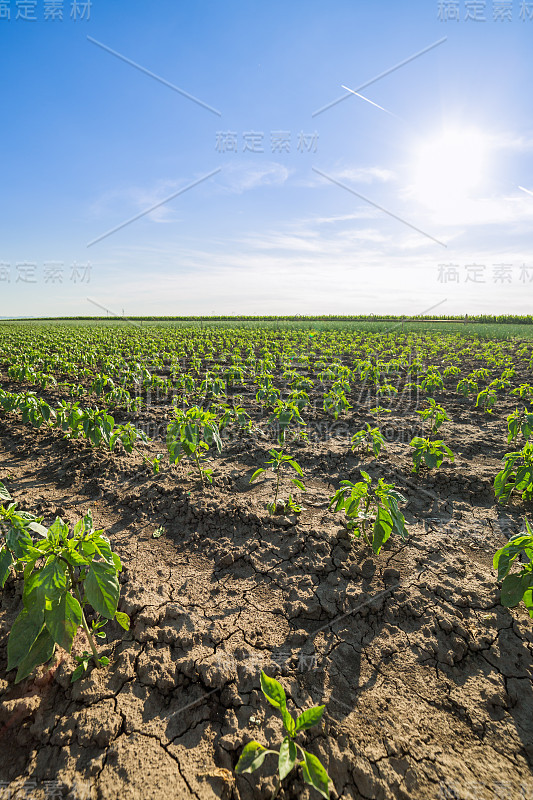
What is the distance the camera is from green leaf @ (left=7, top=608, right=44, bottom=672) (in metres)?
1.59

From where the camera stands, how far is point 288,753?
4.40 feet

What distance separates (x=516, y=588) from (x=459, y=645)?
1.67 ft

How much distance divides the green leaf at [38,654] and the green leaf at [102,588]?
0.32 m

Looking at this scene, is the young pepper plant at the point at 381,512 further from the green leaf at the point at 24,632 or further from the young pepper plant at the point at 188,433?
the green leaf at the point at 24,632

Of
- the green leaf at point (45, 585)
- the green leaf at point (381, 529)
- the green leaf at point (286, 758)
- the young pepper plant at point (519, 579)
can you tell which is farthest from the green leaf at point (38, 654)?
the young pepper plant at point (519, 579)

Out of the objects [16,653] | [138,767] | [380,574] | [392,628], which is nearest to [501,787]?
[392,628]

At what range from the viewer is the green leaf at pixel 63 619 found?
5.25 feet

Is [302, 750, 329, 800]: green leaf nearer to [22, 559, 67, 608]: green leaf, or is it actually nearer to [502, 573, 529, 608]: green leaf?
[22, 559, 67, 608]: green leaf

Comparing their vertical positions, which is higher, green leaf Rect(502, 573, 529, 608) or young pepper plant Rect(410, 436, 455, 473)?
young pepper plant Rect(410, 436, 455, 473)

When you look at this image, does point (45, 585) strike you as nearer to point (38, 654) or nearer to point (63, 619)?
point (63, 619)

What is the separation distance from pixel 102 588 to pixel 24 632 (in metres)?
0.38

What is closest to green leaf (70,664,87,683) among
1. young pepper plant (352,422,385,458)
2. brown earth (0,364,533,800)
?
brown earth (0,364,533,800)

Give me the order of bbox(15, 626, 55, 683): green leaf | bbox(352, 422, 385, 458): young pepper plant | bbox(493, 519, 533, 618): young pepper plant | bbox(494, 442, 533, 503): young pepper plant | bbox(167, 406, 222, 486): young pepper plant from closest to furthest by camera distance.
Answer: bbox(15, 626, 55, 683): green leaf
bbox(493, 519, 533, 618): young pepper plant
bbox(494, 442, 533, 503): young pepper plant
bbox(167, 406, 222, 486): young pepper plant
bbox(352, 422, 385, 458): young pepper plant

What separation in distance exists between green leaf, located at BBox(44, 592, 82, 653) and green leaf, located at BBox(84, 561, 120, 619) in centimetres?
8
